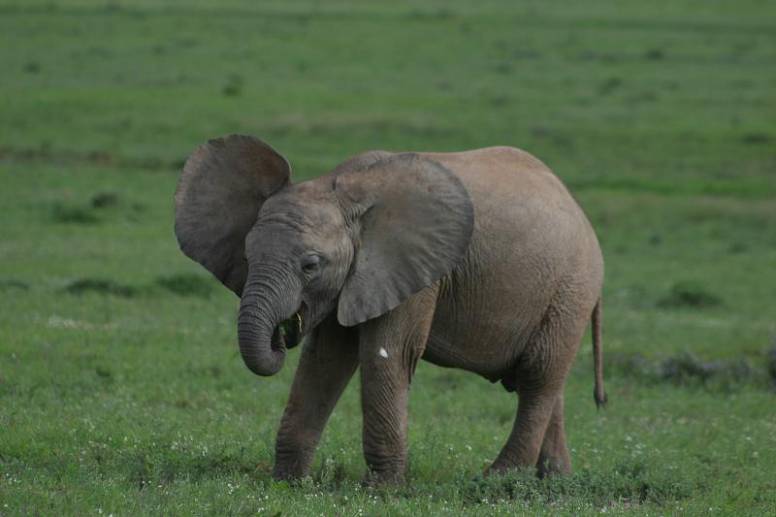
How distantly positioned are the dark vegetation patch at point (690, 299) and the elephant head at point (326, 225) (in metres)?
11.7

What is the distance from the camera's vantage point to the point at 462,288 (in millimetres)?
9812

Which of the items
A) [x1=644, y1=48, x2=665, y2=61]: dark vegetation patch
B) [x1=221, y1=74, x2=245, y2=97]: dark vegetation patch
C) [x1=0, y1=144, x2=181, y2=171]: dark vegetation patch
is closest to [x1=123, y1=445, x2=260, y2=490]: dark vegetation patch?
[x1=0, y1=144, x2=181, y2=171]: dark vegetation patch

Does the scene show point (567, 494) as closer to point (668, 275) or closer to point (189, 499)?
point (189, 499)

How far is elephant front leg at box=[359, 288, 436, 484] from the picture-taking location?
9.27 meters

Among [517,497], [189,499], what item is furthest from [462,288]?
[189,499]

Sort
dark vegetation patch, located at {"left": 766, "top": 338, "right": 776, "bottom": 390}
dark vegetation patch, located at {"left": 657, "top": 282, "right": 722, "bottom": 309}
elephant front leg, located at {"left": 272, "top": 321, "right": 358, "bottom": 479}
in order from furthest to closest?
dark vegetation patch, located at {"left": 657, "top": 282, "right": 722, "bottom": 309} < dark vegetation patch, located at {"left": 766, "top": 338, "right": 776, "bottom": 390} < elephant front leg, located at {"left": 272, "top": 321, "right": 358, "bottom": 479}

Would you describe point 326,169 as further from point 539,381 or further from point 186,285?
point 539,381

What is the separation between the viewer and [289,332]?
898cm

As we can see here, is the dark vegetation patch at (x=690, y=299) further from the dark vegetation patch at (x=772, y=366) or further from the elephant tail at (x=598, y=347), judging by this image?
the elephant tail at (x=598, y=347)

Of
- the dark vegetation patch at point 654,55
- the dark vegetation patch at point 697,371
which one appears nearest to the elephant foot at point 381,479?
the dark vegetation patch at point 697,371

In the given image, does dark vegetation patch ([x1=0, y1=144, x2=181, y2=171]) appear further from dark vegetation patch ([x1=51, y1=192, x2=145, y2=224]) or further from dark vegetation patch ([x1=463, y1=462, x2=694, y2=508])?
dark vegetation patch ([x1=463, y1=462, x2=694, y2=508])

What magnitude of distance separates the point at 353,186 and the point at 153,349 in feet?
18.6

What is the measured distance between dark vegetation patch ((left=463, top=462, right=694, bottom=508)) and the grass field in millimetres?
29

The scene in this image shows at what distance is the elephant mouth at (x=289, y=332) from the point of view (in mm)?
8820
